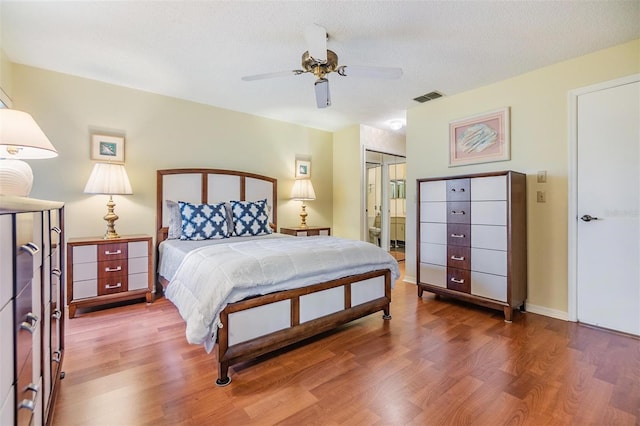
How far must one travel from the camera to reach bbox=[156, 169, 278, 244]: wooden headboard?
3.50 meters

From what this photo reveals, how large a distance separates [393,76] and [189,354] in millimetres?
2485

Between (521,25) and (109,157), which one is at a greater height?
(521,25)

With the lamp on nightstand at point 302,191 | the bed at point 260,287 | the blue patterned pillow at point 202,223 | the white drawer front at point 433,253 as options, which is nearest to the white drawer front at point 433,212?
the white drawer front at point 433,253

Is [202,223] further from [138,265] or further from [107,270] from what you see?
[107,270]

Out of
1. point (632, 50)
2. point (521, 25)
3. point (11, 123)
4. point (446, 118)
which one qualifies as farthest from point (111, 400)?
point (632, 50)

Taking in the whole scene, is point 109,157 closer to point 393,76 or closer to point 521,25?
point 393,76

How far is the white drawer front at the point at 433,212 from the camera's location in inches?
125

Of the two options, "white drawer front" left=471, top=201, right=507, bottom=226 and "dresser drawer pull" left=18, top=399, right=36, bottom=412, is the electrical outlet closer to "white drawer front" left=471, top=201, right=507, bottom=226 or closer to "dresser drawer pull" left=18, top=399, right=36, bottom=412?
"white drawer front" left=471, top=201, right=507, bottom=226

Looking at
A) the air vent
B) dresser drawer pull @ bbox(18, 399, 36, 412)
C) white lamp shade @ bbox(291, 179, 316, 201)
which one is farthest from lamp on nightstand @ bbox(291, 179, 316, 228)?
dresser drawer pull @ bbox(18, 399, 36, 412)

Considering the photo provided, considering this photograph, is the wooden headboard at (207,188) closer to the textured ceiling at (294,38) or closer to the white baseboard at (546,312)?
the textured ceiling at (294,38)

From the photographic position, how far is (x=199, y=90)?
337 centimetres

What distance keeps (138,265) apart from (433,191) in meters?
3.23

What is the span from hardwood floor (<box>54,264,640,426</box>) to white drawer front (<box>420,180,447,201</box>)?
131cm

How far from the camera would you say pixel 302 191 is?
4.43 m
